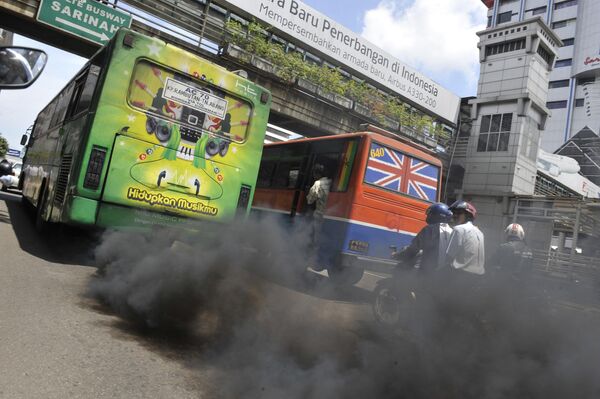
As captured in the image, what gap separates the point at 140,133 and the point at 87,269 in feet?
5.64

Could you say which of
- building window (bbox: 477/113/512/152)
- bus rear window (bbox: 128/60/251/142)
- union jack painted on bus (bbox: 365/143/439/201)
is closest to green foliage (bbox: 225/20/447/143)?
building window (bbox: 477/113/512/152)

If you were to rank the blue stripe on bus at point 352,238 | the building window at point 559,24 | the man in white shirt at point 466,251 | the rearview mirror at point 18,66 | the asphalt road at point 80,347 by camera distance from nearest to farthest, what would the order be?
the asphalt road at point 80,347 < the rearview mirror at point 18,66 < the man in white shirt at point 466,251 < the blue stripe on bus at point 352,238 < the building window at point 559,24

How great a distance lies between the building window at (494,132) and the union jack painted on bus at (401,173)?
51.9 feet

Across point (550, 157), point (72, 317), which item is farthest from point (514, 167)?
point (72, 317)

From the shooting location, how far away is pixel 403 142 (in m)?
7.57

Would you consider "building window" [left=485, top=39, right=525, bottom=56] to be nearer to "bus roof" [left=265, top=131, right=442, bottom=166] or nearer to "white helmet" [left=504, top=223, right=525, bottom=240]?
"bus roof" [left=265, top=131, right=442, bottom=166]

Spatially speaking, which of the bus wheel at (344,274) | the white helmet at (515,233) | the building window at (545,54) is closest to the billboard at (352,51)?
the building window at (545,54)

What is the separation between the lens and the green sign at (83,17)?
10.9 metres

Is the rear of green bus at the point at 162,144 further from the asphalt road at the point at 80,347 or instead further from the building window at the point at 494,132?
the building window at the point at 494,132

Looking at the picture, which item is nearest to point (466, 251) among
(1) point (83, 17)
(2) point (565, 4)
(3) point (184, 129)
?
(3) point (184, 129)

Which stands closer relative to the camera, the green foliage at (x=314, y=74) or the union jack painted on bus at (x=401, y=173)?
the union jack painted on bus at (x=401, y=173)

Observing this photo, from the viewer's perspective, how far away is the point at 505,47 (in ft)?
73.7

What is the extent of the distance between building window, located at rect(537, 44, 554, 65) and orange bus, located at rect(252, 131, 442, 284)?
1806cm

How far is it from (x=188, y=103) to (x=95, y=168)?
4.50 feet
